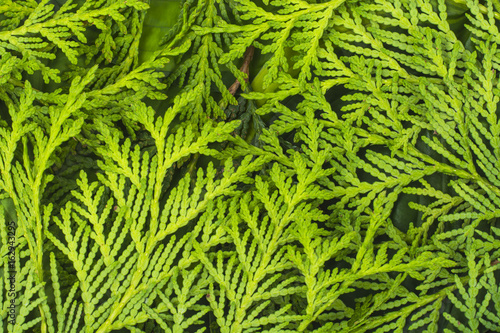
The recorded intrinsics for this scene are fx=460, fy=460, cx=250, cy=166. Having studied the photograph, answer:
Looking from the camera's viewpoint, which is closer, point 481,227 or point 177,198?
point 177,198

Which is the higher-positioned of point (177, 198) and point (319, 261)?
point (177, 198)

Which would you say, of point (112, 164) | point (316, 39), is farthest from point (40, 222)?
point (316, 39)

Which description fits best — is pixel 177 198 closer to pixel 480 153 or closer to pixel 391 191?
pixel 391 191

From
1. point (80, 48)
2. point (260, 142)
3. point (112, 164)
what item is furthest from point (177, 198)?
point (80, 48)

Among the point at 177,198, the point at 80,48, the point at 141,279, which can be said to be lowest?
the point at 141,279

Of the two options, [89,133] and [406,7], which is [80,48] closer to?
[89,133]

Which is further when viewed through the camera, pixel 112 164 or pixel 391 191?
pixel 391 191
